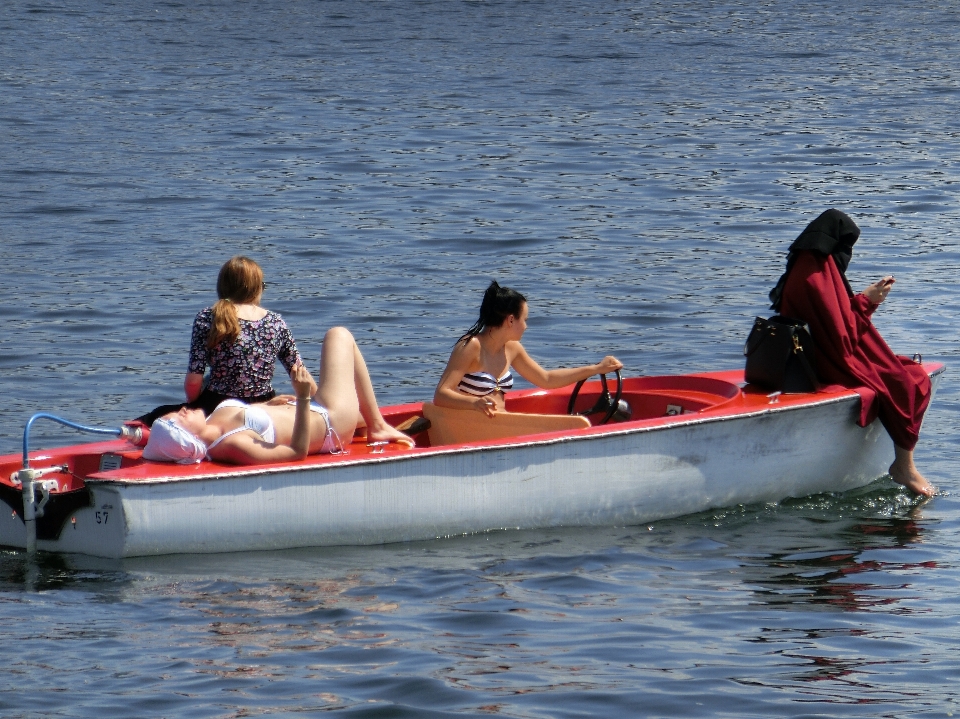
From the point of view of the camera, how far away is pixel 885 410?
10.3 metres

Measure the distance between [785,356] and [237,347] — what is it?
127 inches

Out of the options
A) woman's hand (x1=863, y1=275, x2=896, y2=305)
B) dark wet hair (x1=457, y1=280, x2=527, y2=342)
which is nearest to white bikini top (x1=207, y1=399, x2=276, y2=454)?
dark wet hair (x1=457, y1=280, x2=527, y2=342)

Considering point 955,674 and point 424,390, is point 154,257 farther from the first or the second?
point 955,674

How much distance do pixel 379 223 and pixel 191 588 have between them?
11109 mm

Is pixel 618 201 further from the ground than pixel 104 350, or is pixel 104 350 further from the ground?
pixel 618 201

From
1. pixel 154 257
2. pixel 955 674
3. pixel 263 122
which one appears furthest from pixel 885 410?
pixel 263 122

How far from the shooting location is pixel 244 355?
29.8ft

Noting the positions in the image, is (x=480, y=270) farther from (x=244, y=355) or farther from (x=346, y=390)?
(x=244, y=355)

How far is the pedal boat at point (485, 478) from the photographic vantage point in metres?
8.53

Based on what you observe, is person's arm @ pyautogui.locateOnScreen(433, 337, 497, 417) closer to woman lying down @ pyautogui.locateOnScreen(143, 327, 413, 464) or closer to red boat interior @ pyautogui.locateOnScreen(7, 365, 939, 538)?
red boat interior @ pyautogui.locateOnScreen(7, 365, 939, 538)

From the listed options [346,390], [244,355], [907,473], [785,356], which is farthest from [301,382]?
[907,473]

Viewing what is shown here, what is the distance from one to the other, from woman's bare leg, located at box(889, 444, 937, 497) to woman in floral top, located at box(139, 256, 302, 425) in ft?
12.2

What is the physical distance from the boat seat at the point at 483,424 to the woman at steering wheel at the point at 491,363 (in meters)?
0.06

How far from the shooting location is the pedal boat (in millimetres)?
8531
